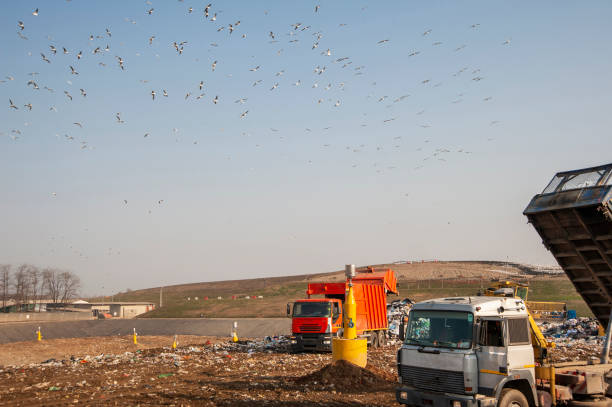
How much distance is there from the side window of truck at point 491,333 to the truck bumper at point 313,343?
1380 centimetres

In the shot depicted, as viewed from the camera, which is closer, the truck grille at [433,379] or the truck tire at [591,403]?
the truck grille at [433,379]

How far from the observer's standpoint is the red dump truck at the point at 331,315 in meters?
22.2

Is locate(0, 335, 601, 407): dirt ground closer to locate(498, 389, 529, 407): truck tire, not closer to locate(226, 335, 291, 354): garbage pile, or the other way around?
locate(226, 335, 291, 354): garbage pile

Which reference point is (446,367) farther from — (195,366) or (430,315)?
(195,366)

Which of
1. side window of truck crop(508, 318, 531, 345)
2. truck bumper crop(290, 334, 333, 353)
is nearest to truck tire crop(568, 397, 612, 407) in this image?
side window of truck crop(508, 318, 531, 345)

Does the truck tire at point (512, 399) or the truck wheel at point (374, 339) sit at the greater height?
the truck tire at point (512, 399)

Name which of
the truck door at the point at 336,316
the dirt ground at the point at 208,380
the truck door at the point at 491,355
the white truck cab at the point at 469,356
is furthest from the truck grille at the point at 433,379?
the truck door at the point at 336,316

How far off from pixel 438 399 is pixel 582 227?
459 cm

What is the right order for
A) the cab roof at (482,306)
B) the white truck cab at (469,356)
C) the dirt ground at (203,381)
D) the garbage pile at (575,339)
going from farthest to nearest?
the garbage pile at (575,339)
the dirt ground at (203,381)
the cab roof at (482,306)
the white truck cab at (469,356)

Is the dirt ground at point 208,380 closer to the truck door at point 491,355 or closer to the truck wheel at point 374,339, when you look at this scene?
the truck wheel at point 374,339

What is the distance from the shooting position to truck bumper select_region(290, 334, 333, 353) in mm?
22047

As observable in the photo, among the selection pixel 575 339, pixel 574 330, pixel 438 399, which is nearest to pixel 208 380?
pixel 438 399

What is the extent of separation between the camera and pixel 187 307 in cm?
→ 7144

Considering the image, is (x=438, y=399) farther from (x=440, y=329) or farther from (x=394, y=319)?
(x=394, y=319)
